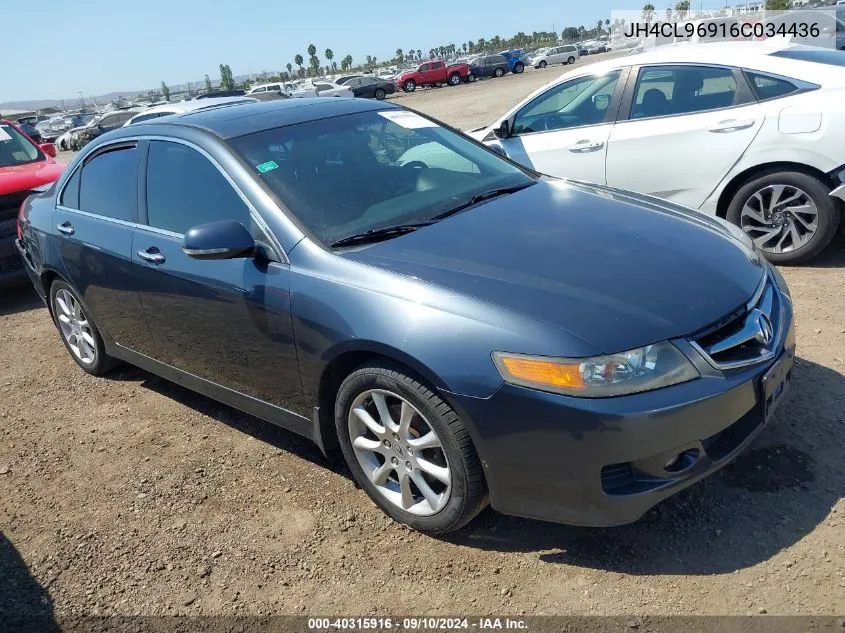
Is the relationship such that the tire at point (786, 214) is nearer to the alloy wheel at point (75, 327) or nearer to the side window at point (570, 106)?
the side window at point (570, 106)

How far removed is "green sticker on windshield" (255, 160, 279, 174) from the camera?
321cm

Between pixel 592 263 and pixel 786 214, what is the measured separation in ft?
10.1

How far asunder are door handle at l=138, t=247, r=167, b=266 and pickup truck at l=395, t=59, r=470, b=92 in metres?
45.0

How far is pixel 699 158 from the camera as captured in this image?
5.23 m

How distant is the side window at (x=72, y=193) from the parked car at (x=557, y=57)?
195ft

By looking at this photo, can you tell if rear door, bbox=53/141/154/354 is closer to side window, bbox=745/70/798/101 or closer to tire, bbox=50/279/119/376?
tire, bbox=50/279/119/376

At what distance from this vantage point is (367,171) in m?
3.43

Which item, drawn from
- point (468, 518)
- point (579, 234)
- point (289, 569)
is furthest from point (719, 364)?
point (289, 569)

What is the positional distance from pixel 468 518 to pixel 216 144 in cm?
211

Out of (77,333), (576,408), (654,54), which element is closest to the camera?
(576,408)

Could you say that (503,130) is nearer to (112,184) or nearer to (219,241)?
(112,184)

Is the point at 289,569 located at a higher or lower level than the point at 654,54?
lower

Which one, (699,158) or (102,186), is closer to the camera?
(102,186)

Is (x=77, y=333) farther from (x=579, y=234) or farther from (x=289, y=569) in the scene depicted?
(x=579, y=234)
